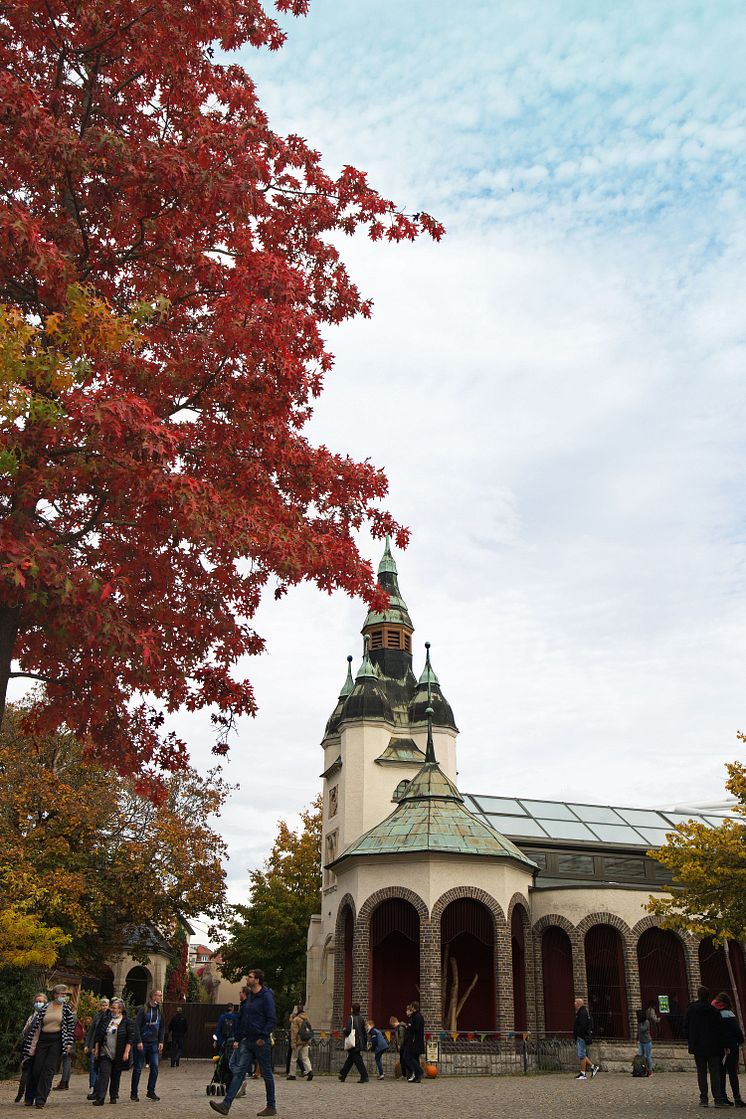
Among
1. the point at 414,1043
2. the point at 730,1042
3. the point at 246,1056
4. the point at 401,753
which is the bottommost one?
the point at 414,1043

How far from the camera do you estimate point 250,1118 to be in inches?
436

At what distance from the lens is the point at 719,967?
2988 cm

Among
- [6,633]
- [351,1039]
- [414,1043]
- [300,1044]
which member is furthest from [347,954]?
[6,633]

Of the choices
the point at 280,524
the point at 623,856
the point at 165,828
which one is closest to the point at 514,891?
the point at 623,856

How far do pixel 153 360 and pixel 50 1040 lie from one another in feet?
27.1

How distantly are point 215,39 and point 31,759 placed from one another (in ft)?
79.3

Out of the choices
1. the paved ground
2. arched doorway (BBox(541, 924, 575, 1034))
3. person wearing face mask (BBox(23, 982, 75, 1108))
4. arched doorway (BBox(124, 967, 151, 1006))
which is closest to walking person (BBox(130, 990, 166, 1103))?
the paved ground

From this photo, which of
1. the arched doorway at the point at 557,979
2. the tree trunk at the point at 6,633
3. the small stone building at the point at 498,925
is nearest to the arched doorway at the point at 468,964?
the small stone building at the point at 498,925

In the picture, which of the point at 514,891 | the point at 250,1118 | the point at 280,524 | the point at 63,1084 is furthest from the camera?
the point at 514,891

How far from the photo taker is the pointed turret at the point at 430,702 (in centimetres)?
3756

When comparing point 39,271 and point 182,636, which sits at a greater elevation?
point 39,271

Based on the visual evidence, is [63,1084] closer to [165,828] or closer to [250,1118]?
[250,1118]

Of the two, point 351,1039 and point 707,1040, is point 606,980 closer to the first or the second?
point 351,1039

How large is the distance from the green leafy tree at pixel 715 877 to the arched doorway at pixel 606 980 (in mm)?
8135
